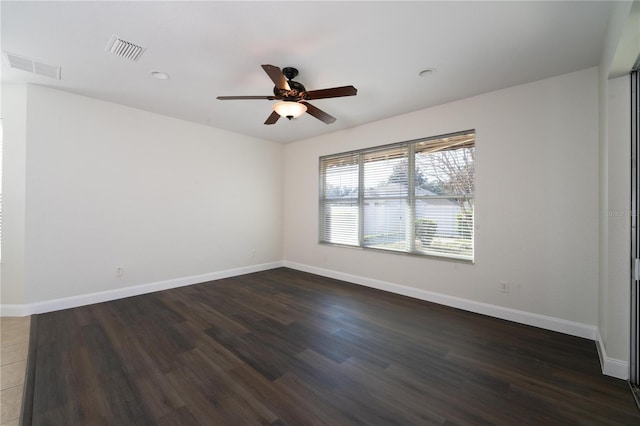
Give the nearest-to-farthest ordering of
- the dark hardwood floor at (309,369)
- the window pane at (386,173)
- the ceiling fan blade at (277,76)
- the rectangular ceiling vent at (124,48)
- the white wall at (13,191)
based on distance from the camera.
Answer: the dark hardwood floor at (309,369), the ceiling fan blade at (277,76), the rectangular ceiling vent at (124,48), the white wall at (13,191), the window pane at (386,173)

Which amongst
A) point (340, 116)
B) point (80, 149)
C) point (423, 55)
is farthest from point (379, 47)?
point (80, 149)

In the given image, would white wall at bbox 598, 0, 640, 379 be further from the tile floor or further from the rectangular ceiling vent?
the tile floor

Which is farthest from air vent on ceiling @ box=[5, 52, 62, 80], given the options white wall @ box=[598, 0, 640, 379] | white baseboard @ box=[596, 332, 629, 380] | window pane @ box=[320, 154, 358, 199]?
white baseboard @ box=[596, 332, 629, 380]

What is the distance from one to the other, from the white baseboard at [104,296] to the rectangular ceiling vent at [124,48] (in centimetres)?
305

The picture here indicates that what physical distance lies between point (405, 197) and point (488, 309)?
182 centimetres

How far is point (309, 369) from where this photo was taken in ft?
6.93

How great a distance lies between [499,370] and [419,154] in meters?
2.79

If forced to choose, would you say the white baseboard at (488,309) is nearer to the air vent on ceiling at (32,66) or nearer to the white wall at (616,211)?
the white wall at (616,211)

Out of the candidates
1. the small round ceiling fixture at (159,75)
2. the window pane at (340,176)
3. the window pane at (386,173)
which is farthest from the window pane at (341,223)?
the small round ceiling fixture at (159,75)

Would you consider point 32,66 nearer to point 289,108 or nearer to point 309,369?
point 289,108

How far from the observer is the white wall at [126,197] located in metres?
3.21

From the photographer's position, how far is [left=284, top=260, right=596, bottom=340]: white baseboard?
2684 mm

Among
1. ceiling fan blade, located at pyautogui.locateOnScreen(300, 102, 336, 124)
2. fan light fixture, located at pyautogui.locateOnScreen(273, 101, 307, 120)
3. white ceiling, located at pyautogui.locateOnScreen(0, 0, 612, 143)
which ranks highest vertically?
white ceiling, located at pyautogui.locateOnScreen(0, 0, 612, 143)

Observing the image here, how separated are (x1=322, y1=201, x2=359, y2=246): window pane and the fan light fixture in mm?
2352
